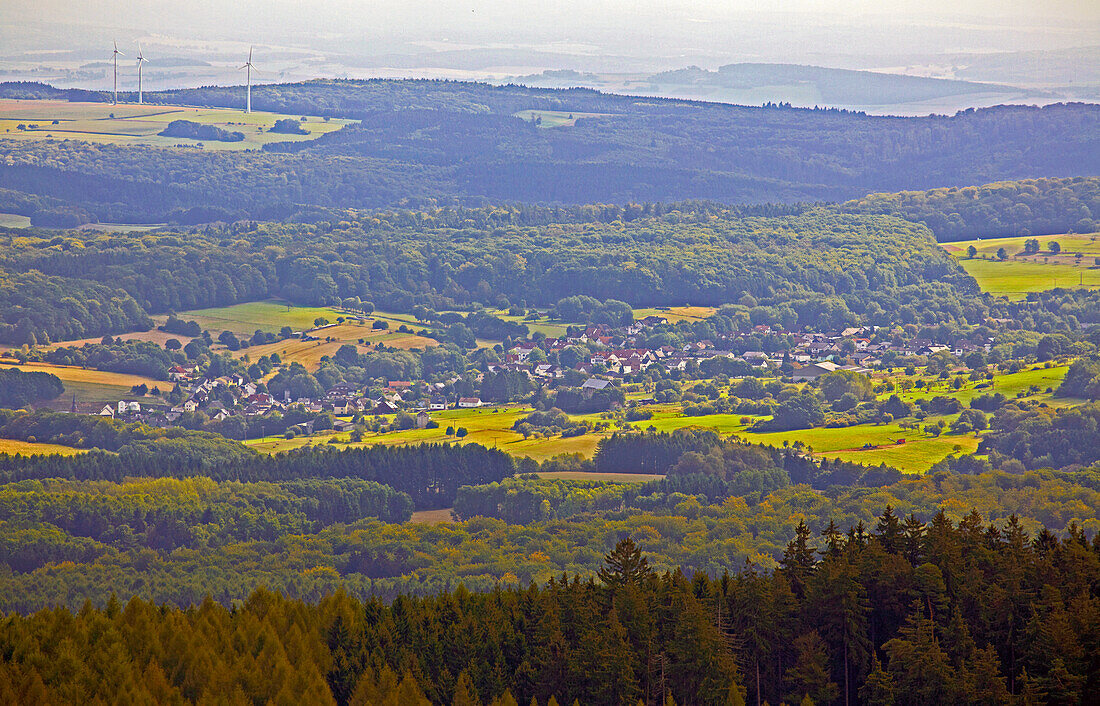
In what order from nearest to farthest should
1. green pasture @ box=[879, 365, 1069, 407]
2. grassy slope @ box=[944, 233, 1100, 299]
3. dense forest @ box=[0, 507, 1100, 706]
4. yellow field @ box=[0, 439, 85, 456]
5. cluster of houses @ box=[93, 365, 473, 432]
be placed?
dense forest @ box=[0, 507, 1100, 706] → yellow field @ box=[0, 439, 85, 456] → green pasture @ box=[879, 365, 1069, 407] → cluster of houses @ box=[93, 365, 473, 432] → grassy slope @ box=[944, 233, 1100, 299]

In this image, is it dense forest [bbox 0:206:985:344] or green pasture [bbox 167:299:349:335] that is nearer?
green pasture [bbox 167:299:349:335]

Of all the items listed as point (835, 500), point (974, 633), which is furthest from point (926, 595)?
point (835, 500)

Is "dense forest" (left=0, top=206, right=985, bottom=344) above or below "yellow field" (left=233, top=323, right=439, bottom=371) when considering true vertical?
above

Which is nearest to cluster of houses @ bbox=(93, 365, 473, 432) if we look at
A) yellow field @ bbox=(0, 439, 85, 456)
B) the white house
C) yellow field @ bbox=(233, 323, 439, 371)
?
the white house

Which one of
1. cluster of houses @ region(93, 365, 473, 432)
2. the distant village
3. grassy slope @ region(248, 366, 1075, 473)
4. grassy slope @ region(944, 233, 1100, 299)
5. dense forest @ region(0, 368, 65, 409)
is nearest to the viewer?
grassy slope @ region(248, 366, 1075, 473)

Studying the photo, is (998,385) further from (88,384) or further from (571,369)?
(88,384)

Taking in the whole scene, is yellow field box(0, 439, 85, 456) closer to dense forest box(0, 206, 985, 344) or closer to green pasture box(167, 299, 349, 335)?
green pasture box(167, 299, 349, 335)

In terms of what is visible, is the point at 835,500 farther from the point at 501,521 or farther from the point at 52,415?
the point at 52,415

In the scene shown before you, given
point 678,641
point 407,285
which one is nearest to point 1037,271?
point 407,285
